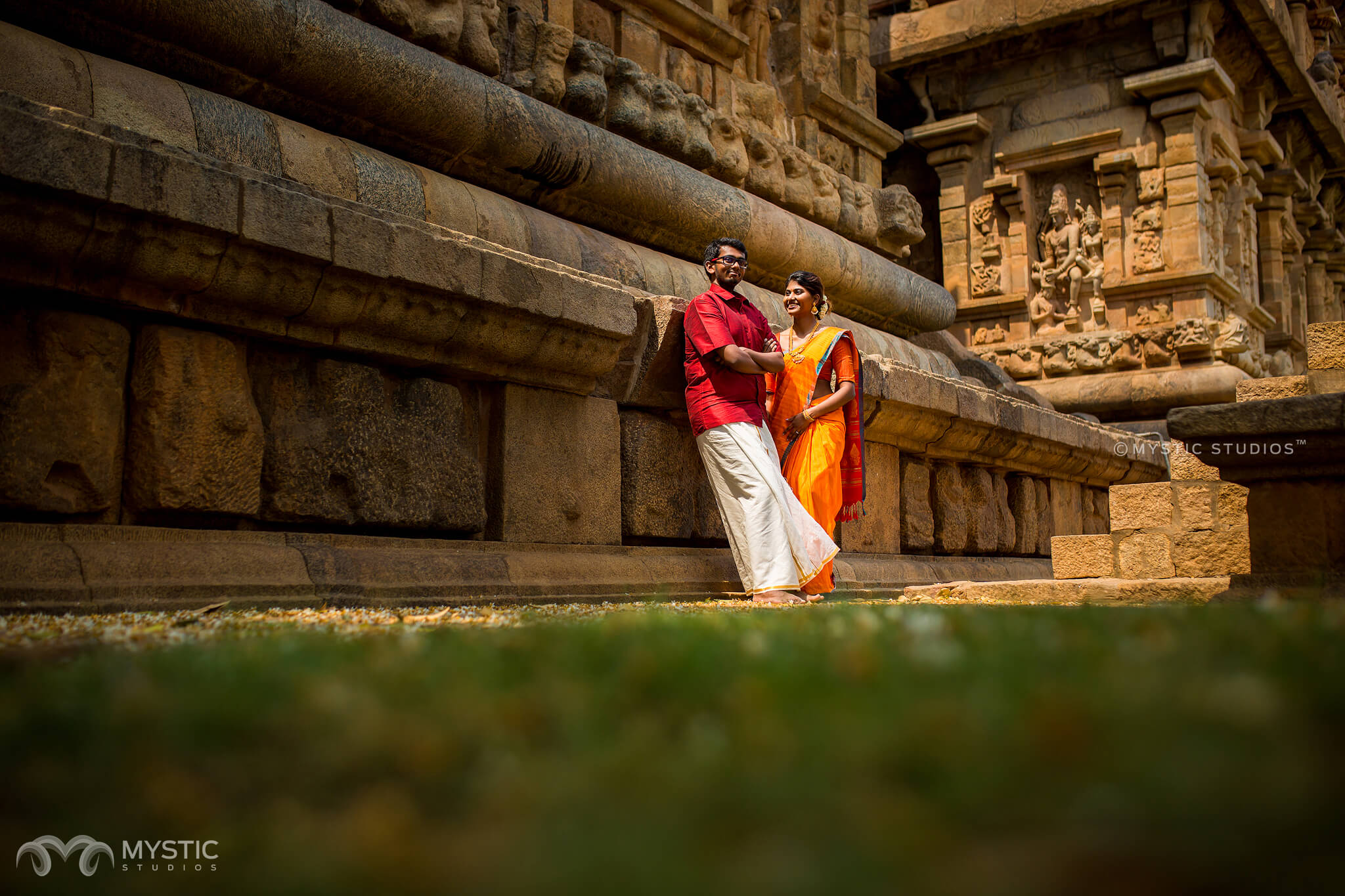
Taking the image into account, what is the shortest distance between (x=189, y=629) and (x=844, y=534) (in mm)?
4433

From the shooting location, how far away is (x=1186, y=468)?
682cm

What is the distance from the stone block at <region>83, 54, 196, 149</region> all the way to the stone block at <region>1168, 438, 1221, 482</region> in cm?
567

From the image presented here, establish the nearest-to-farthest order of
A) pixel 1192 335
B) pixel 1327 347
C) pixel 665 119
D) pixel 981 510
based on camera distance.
A: pixel 1327 347 → pixel 665 119 → pixel 981 510 → pixel 1192 335

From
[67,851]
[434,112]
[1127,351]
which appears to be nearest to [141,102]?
[434,112]

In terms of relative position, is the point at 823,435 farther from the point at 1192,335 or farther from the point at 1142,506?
the point at 1192,335

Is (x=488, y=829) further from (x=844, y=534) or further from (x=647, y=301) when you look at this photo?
(x=844, y=534)

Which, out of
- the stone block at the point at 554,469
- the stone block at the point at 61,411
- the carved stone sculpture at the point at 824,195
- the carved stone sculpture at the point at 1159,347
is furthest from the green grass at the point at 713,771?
the carved stone sculpture at the point at 1159,347

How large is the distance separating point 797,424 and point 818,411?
0.14 m

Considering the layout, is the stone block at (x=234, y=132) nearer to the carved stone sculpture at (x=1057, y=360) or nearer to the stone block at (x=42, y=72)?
the stone block at (x=42, y=72)

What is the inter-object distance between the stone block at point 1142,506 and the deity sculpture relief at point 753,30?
169 inches

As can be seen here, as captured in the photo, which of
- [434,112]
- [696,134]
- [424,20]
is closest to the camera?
[434,112]

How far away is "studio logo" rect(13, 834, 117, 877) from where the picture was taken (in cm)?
106

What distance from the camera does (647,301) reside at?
5234mm

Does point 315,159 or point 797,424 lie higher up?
point 315,159
